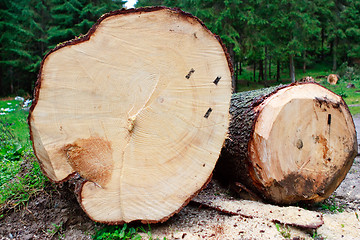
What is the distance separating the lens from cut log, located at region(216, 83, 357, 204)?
2.59 m

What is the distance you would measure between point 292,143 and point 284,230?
Answer: 0.78 meters

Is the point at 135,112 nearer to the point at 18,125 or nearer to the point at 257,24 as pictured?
the point at 18,125

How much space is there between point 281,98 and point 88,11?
13563 mm

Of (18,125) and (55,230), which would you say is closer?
(55,230)

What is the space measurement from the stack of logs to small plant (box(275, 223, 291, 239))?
0.43 meters

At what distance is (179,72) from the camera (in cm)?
227

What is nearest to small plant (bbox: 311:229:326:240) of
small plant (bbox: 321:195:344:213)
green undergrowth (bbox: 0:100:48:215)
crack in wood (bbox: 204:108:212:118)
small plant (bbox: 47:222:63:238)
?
small plant (bbox: 321:195:344:213)

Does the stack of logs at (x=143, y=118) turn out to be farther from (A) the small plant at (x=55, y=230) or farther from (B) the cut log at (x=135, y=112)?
(A) the small plant at (x=55, y=230)

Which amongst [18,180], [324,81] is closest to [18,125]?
[18,180]

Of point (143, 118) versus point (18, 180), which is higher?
point (143, 118)

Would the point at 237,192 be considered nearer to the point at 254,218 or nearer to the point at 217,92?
the point at 254,218

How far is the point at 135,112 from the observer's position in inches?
85.7

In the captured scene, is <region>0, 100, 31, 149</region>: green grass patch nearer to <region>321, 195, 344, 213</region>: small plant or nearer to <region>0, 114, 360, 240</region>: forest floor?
<region>0, 114, 360, 240</region>: forest floor

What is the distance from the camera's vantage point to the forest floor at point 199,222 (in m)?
2.23
